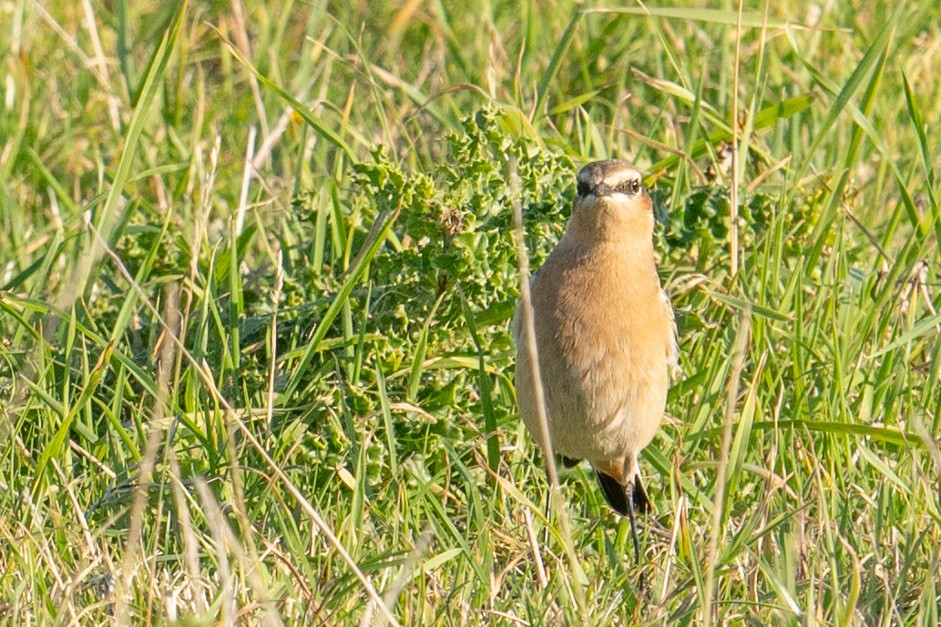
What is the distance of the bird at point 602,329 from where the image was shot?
4.58 meters

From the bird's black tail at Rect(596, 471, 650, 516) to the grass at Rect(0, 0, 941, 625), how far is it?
50 mm

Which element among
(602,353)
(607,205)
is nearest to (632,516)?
(602,353)

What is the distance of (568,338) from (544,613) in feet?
3.54

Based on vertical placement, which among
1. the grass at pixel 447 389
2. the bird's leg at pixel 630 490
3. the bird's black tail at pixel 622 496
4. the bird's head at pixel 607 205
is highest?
the bird's head at pixel 607 205

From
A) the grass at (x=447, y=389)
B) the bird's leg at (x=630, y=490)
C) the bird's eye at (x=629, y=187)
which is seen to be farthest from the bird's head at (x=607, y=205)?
the bird's leg at (x=630, y=490)

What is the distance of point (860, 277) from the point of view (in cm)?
548

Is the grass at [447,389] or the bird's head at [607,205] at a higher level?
the bird's head at [607,205]

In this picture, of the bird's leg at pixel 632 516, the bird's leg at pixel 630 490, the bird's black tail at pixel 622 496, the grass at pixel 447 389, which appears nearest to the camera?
the grass at pixel 447 389

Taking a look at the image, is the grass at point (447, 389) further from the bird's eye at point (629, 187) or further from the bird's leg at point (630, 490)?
the bird's eye at point (629, 187)

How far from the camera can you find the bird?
458cm

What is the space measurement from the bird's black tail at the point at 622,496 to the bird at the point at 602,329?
13cm

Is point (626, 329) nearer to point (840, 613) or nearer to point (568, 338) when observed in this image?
point (568, 338)

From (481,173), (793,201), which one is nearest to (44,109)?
(481,173)

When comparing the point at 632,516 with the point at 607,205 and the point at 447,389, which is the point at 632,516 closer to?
the point at 447,389
